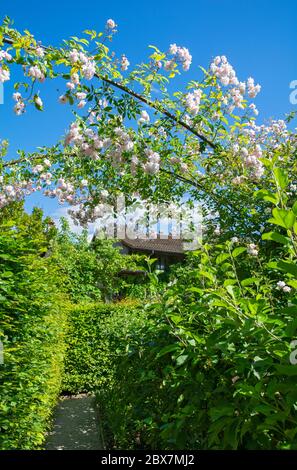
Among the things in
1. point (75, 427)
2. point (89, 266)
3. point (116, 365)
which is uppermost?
point (89, 266)

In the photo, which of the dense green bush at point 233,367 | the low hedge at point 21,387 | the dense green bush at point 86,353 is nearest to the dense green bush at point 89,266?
the dense green bush at point 86,353

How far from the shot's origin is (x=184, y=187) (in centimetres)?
707

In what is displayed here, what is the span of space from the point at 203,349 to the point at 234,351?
0.25 meters

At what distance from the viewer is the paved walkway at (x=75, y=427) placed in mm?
5586

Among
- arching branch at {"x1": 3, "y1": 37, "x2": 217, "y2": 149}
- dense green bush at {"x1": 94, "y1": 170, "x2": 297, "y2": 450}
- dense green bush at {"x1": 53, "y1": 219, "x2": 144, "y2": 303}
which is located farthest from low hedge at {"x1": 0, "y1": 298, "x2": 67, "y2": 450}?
dense green bush at {"x1": 53, "y1": 219, "x2": 144, "y2": 303}

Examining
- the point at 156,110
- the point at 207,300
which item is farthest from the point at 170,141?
the point at 207,300

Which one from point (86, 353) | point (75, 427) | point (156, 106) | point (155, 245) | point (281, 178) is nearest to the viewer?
point (281, 178)

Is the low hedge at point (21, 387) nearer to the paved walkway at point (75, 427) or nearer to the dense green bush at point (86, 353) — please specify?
the paved walkway at point (75, 427)

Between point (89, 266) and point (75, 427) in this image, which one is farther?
point (89, 266)

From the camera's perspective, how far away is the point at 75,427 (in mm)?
6398

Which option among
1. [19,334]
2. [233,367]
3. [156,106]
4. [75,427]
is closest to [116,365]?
[19,334]

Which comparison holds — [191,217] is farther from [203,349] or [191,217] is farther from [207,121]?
[203,349]

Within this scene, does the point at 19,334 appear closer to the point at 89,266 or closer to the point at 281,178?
the point at 281,178

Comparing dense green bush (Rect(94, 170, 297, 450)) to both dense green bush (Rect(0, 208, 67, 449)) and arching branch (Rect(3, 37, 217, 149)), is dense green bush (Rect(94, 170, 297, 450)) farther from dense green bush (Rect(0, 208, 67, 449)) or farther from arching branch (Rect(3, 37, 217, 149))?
arching branch (Rect(3, 37, 217, 149))
